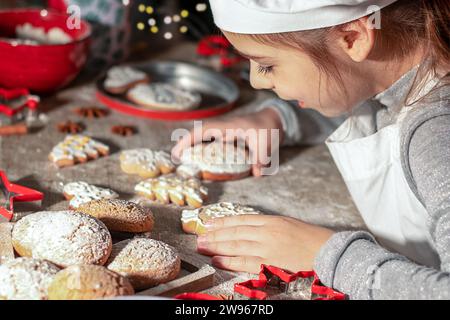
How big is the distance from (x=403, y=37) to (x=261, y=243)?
0.41 metres

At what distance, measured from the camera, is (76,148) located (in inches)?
53.7

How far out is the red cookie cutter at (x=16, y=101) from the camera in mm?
1503

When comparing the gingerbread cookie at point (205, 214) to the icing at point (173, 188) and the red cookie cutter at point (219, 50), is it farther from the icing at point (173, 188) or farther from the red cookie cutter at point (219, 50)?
the red cookie cutter at point (219, 50)

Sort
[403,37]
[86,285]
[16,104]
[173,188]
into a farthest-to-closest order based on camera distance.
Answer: [16,104], [173,188], [403,37], [86,285]

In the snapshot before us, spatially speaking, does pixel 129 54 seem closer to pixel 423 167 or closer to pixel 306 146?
pixel 306 146

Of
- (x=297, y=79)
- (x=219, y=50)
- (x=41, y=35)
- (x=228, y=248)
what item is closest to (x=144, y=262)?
(x=228, y=248)

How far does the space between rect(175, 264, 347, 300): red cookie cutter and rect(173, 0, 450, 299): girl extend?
0.6 inches

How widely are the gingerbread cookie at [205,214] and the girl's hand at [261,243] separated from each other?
26 millimetres

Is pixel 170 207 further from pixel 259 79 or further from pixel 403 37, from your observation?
pixel 403 37

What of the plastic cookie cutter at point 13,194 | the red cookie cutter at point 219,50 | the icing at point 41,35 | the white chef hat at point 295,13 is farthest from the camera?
the red cookie cutter at point 219,50

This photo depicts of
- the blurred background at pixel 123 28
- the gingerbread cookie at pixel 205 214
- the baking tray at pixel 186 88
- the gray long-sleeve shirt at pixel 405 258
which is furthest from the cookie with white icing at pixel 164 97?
the gray long-sleeve shirt at pixel 405 258

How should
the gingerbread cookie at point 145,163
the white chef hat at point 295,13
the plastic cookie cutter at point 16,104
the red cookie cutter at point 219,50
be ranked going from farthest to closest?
the red cookie cutter at point 219,50
the plastic cookie cutter at point 16,104
the gingerbread cookie at point 145,163
the white chef hat at point 295,13

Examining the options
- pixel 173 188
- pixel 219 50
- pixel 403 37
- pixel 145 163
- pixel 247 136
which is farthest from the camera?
pixel 219 50

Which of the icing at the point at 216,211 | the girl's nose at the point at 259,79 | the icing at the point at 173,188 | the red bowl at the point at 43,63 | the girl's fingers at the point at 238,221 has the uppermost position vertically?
the girl's nose at the point at 259,79
